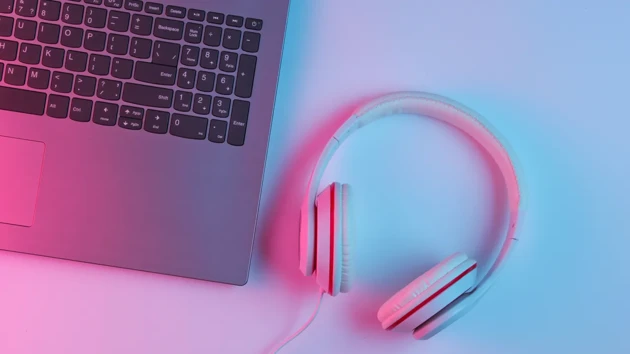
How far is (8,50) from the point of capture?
21.5 inches

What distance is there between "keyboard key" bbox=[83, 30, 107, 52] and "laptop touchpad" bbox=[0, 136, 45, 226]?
105 millimetres

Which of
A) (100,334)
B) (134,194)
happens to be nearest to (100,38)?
(134,194)

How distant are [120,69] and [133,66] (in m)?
0.01

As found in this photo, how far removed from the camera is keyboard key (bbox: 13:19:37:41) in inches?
21.5

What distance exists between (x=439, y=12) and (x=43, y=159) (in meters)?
0.42

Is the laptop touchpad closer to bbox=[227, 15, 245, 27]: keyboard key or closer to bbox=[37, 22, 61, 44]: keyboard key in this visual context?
bbox=[37, 22, 61, 44]: keyboard key

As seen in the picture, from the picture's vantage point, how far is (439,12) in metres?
0.59

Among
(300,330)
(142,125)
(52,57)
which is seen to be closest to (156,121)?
(142,125)

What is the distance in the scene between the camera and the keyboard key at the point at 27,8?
1.79ft

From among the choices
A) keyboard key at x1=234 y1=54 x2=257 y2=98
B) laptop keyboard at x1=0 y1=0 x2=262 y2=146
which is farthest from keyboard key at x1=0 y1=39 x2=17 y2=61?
keyboard key at x1=234 y1=54 x2=257 y2=98

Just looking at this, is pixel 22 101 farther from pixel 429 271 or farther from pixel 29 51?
pixel 429 271

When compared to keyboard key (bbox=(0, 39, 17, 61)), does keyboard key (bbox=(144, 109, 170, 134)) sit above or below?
below

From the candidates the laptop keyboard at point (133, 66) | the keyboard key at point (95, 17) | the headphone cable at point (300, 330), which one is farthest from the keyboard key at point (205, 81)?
the headphone cable at point (300, 330)

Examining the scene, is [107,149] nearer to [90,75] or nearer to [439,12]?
[90,75]
